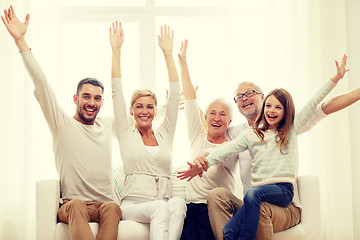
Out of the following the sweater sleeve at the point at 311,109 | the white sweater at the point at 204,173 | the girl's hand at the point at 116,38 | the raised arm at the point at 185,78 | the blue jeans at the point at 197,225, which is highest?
the girl's hand at the point at 116,38

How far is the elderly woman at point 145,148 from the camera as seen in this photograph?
2.46 meters

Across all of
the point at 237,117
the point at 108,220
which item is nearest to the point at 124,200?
the point at 108,220

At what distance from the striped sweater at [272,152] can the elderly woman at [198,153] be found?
280 mm

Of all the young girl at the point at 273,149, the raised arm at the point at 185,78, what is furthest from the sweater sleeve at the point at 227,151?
the raised arm at the point at 185,78

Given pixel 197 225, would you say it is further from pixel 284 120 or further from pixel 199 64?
pixel 199 64

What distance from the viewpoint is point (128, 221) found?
2408 mm

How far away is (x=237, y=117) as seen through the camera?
3.67 meters

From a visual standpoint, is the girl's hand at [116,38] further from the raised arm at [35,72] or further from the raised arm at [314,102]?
the raised arm at [314,102]

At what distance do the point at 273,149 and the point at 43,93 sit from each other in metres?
1.27

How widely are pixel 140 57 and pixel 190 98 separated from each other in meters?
1.11

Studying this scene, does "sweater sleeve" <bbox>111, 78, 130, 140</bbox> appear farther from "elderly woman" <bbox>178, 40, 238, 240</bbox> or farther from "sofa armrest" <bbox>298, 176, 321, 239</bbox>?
"sofa armrest" <bbox>298, 176, 321, 239</bbox>

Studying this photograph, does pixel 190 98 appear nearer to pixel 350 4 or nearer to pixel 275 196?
pixel 275 196

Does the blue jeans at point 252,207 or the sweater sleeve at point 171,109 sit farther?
the sweater sleeve at point 171,109

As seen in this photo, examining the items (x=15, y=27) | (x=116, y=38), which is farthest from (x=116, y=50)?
(x=15, y=27)
